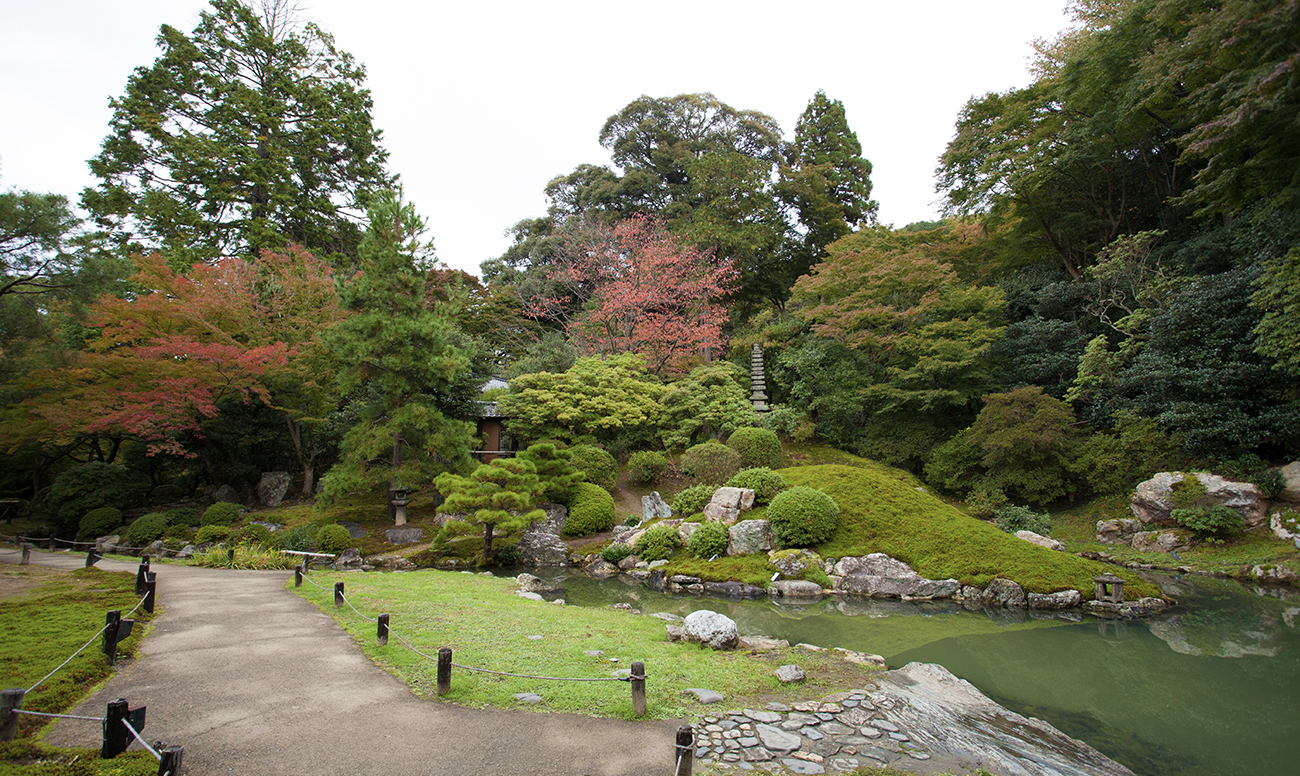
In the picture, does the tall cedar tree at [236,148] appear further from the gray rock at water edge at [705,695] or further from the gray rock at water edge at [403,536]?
the gray rock at water edge at [705,695]

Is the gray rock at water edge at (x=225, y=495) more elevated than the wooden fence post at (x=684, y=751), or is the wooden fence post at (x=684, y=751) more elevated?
the gray rock at water edge at (x=225, y=495)

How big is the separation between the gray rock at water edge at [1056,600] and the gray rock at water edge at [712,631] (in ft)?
18.6

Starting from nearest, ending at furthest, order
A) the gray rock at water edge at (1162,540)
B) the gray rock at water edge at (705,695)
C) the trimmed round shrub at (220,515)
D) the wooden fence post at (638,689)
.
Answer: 1. the wooden fence post at (638,689)
2. the gray rock at water edge at (705,695)
3. the gray rock at water edge at (1162,540)
4. the trimmed round shrub at (220,515)

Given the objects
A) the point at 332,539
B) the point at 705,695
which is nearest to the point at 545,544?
the point at 332,539

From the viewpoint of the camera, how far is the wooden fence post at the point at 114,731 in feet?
10.2

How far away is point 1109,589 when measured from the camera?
326 inches

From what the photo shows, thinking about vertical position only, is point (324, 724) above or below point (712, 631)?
above

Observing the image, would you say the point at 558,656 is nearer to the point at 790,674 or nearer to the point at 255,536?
the point at 790,674

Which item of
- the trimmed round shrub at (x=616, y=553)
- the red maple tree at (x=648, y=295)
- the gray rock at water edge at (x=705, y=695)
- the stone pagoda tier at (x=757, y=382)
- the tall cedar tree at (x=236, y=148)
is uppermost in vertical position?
the tall cedar tree at (x=236, y=148)

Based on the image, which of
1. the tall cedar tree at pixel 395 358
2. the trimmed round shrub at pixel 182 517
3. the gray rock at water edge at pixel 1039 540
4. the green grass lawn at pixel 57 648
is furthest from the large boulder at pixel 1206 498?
the trimmed round shrub at pixel 182 517

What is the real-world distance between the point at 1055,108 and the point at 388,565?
2207 cm

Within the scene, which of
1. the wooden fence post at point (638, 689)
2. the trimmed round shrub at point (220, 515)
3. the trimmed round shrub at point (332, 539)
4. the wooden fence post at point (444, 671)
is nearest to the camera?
the wooden fence post at point (638, 689)

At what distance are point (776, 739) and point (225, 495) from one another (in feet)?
55.1

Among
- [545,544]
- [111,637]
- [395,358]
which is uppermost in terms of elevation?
[395,358]
